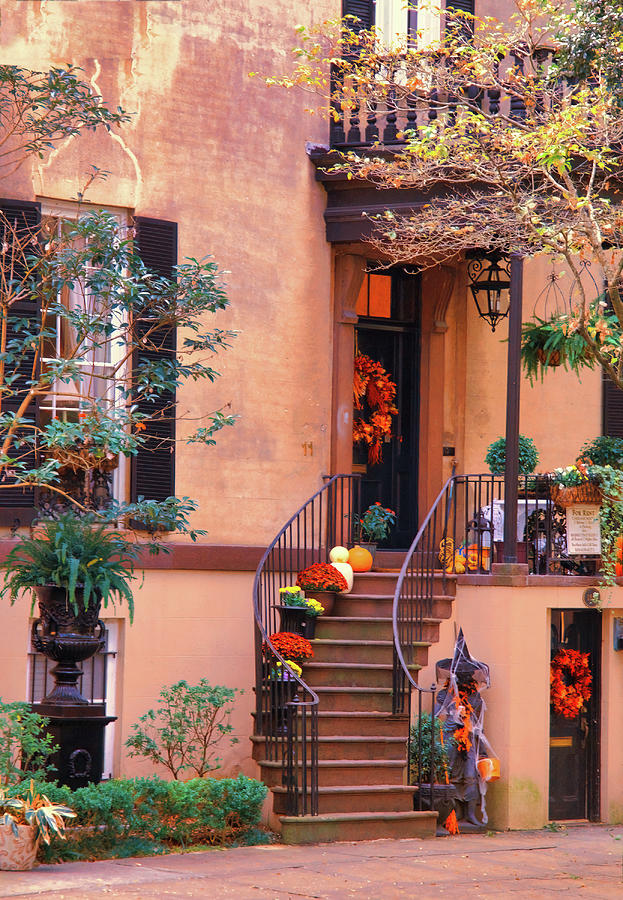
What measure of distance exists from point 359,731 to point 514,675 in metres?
1.52

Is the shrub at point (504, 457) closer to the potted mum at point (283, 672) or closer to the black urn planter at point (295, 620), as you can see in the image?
the black urn planter at point (295, 620)

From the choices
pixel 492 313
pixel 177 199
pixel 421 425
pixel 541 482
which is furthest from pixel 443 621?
pixel 177 199

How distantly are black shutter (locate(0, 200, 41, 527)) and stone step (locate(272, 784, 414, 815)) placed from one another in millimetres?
2982

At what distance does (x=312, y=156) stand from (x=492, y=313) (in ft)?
8.32

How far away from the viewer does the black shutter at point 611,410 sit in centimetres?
1409

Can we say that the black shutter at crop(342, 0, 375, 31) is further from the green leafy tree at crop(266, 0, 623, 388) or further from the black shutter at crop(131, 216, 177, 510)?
the black shutter at crop(131, 216, 177, 510)

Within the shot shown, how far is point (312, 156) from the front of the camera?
12492mm

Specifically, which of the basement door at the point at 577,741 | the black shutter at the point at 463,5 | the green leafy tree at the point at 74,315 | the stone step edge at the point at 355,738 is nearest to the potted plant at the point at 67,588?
the green leafy tree at the point at 74,315

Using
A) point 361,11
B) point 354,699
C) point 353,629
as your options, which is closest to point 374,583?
point 353,629

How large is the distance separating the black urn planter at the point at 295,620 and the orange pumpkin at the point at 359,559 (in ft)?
3.40

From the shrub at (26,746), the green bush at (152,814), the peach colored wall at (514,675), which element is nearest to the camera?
the shrub at (26,746)

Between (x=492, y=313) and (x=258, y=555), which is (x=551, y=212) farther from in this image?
(x=258, y=555)

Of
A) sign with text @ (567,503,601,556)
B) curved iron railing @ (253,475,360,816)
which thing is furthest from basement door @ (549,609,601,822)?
curved iron railing @ (253,475,360,816)

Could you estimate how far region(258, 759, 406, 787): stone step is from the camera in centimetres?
1043
